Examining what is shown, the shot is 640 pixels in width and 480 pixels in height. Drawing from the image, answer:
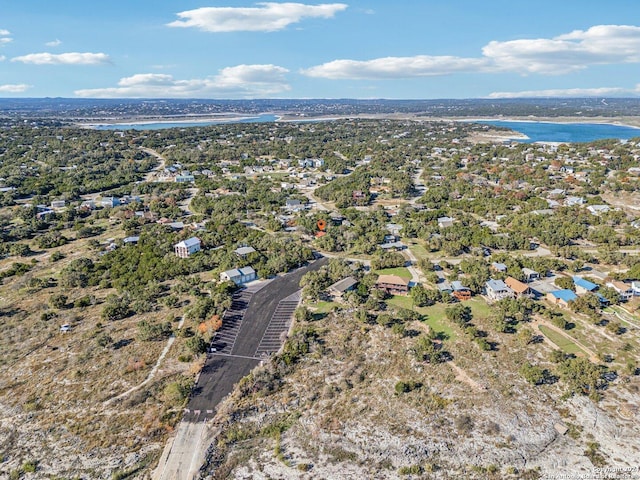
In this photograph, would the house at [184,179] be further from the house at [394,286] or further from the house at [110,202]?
the house at [394,286]

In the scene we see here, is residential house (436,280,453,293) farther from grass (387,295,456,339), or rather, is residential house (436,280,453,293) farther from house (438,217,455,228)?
house (438,217,455,228)

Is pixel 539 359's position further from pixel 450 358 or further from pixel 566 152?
pixel 566 152

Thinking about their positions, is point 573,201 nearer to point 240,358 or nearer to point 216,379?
point 240,358

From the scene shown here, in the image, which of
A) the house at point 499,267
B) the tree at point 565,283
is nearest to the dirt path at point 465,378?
the house at point 499,267

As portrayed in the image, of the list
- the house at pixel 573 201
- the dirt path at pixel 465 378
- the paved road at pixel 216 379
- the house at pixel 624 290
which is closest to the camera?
the paved road at pixel 216 379

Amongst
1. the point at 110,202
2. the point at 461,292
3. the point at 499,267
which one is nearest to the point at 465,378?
the point at 461,292

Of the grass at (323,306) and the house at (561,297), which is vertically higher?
the house at (561,297)

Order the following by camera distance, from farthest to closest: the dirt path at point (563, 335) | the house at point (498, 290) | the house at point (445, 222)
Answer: the house at point (445, 222) → the house at point (498, 290) → the dirt path at point (563, 335)
